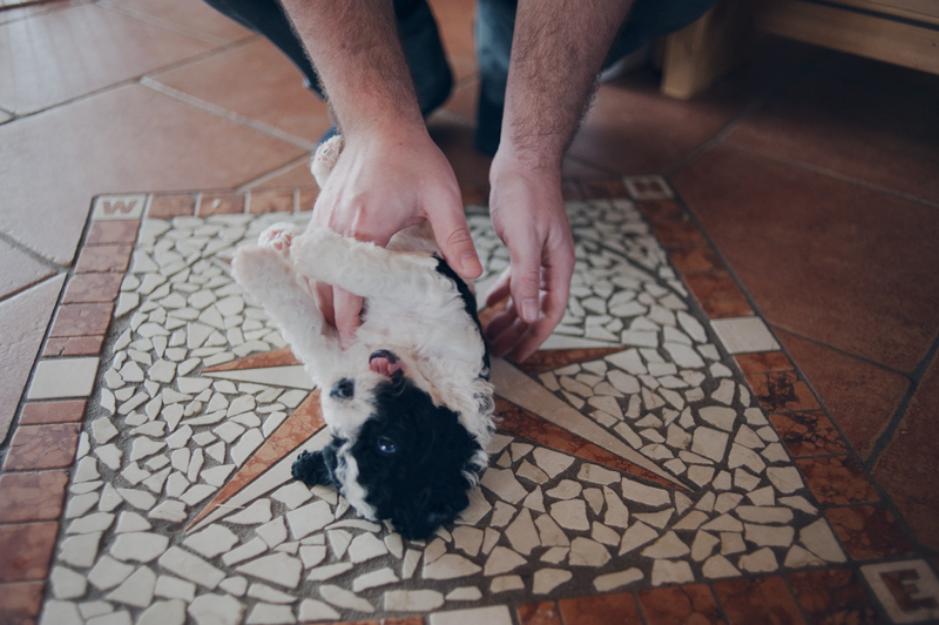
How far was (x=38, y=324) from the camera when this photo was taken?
114cm

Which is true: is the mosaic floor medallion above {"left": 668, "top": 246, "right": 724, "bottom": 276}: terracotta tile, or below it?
above

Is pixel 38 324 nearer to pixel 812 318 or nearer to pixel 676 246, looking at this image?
pixel 676 246

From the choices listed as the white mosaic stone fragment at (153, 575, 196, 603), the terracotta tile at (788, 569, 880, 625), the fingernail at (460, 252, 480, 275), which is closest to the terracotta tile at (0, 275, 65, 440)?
the white mosaic stone fragment at (153, 575, 196, 603)

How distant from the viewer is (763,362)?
3.82 ft

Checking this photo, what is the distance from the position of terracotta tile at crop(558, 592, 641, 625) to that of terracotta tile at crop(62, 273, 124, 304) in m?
0.86

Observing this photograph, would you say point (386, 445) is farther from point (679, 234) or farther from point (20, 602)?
point (679, 234)

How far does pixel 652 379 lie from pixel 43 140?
53.7 inches

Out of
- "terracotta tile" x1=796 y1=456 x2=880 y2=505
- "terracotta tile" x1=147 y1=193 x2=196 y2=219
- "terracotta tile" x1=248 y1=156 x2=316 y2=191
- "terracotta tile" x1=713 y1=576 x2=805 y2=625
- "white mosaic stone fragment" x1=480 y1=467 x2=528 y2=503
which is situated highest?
"terracotta tile" x1=147 y1=193 x2=196 y2=219

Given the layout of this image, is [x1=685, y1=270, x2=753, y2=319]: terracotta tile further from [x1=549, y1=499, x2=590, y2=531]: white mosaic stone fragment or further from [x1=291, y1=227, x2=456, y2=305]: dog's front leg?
[x1=291, y1=227, x2=456, y2=305]: dog's front leg

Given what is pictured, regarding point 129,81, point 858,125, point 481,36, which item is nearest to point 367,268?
point 481,36

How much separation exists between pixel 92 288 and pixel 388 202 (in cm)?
62

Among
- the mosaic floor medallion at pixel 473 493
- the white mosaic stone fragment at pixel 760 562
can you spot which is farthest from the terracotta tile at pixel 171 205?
the white mosaic stone fragment at pixel 760 562

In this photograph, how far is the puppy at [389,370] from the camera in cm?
79

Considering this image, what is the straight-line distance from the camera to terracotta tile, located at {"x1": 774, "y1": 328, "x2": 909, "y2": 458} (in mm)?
1062
